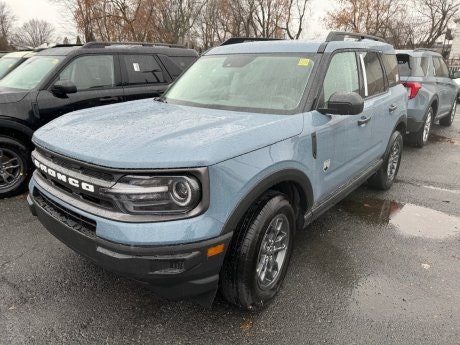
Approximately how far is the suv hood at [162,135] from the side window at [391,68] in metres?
2.52

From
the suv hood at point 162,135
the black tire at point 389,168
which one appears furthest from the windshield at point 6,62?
the black tire at point 389,168

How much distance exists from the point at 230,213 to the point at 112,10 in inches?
1187

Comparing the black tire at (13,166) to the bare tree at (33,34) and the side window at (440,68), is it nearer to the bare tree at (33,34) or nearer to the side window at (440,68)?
the side window at (440,68)

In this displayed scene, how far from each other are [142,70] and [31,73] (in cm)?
160

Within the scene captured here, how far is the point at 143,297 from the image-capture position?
9.33ft

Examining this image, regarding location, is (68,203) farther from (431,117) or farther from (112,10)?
(112,10)

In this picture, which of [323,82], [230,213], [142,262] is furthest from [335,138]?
[142,262]

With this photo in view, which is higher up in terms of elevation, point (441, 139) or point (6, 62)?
point (6, 62)

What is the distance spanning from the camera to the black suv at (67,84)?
473cm

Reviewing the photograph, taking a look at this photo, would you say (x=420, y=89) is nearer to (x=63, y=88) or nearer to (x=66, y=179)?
(x=63, y=88)

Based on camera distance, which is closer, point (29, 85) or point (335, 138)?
point (335, 138)

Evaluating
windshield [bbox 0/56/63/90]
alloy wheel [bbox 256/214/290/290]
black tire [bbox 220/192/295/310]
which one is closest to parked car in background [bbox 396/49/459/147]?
alloy wheel [bbox 256/214/290/290]

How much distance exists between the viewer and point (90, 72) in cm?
545

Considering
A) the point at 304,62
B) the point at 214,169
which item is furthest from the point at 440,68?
the point at 214,169
